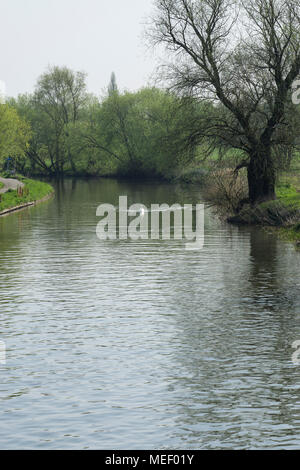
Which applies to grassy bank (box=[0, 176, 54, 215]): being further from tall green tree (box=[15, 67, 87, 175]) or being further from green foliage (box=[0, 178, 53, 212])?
tall green tree (box=[15, 67, 87, 175])

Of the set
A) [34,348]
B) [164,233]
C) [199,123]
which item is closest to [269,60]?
[199,123]

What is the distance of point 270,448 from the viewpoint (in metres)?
11.0

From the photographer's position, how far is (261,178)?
4069 cm

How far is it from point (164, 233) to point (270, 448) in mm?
27188

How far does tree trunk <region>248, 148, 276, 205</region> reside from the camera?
40.0m

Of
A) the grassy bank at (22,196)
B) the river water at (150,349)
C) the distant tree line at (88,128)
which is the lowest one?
the river water at (150,349)

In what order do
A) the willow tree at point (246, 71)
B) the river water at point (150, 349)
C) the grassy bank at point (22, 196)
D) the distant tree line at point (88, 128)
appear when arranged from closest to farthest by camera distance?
the river water at point (150, 349) < the willow tree at point (246, 71) < the grassy bank at point (22, 196) < the distant tree line at point (88, 128)

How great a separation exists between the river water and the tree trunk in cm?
955

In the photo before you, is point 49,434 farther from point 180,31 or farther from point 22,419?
point 180,31

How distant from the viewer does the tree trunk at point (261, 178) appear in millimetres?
40000

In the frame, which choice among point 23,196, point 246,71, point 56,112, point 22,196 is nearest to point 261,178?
point 246,71

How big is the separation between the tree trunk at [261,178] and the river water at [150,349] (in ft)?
31.3

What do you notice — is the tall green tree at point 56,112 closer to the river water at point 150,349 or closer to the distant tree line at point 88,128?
the distant tree line at point 88,128

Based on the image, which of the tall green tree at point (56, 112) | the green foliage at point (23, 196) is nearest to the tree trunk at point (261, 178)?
the green foliage at point (23, 196)
